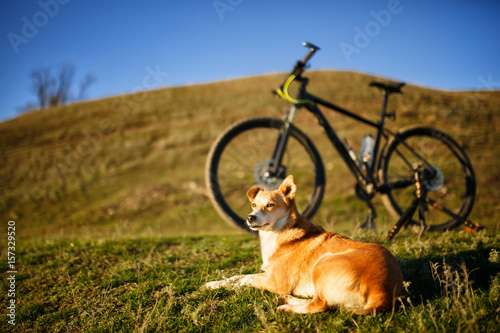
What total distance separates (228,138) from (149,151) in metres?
20.4

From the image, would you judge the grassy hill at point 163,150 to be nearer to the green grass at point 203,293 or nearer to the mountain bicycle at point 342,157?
the green grass at point 203,293

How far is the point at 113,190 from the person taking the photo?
17.8 m

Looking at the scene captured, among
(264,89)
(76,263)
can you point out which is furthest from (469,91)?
(76,263)

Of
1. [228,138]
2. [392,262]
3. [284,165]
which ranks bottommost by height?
[392,262]

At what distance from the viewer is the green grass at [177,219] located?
2436 millimetres

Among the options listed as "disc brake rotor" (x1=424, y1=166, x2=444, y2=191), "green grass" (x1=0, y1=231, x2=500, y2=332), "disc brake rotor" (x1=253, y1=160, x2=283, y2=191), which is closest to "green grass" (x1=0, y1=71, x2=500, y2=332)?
"green grass" (x1=0, y1=231, x2=500, y2=332)

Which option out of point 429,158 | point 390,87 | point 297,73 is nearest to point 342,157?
point 297,73

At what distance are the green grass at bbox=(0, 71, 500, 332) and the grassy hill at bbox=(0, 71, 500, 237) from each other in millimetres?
115

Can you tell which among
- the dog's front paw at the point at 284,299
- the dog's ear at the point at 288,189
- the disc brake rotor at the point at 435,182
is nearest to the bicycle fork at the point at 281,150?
the dog's ear at the point at 288,189

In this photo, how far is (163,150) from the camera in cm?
2284

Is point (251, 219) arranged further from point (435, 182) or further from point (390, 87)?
point (390, 87)

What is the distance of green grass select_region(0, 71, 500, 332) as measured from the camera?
244 centimetres

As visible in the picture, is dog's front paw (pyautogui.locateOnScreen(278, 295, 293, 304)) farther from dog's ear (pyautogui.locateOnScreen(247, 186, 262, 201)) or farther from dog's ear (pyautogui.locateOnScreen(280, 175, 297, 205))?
dog's ear (pyautogui.locateOnScreen(247, 186, 262, 201))

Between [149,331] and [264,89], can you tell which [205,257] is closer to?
[149,331]
